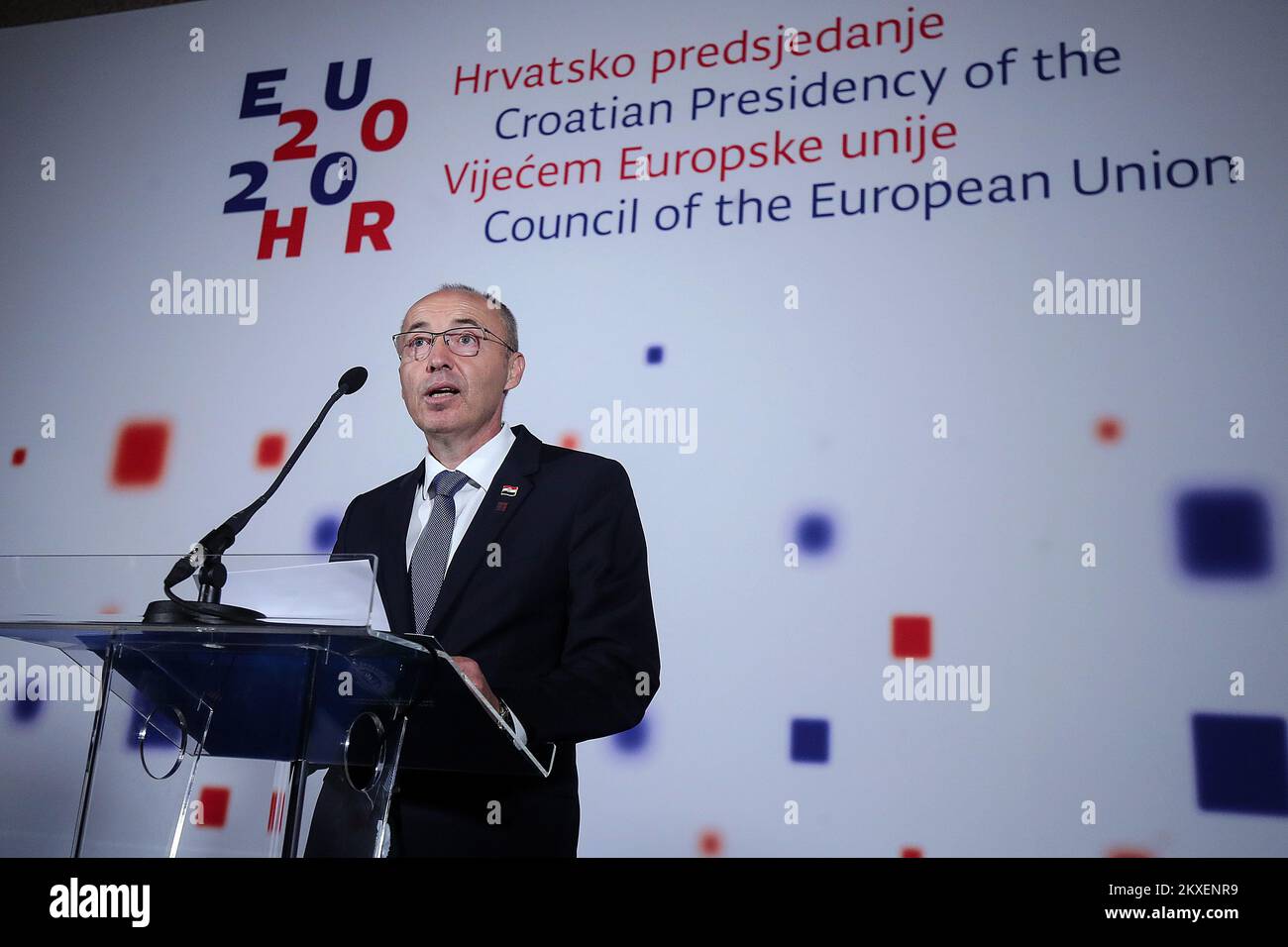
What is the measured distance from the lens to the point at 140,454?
309 cm

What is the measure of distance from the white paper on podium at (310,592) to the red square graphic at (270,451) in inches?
58.4

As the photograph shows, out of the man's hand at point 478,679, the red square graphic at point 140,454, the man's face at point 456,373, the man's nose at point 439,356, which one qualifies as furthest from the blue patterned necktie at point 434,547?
the red square graphic at point 140,454

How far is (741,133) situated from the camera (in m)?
2.94

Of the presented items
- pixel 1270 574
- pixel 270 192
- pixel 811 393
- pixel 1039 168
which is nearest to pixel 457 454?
pixel 811 393

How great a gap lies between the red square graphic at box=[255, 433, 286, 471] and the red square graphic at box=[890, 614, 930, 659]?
1.65 meters

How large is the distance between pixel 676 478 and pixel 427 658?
4.65 feet

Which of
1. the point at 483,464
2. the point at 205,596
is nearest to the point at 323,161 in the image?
the point at 483,464

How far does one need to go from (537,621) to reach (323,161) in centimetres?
184

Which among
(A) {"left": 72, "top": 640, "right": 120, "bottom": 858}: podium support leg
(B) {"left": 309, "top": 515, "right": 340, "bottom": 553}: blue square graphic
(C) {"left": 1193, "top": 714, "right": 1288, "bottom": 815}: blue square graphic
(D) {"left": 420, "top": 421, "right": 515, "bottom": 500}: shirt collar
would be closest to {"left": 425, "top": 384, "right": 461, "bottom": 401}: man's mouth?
(D) {"left": 420, "top": 421, "right": 515, "bottom": 500}: shirt collar

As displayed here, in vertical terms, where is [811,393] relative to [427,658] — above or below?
above

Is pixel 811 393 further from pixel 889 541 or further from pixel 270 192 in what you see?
pixel 270 192

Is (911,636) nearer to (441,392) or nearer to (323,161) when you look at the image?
(441,392)

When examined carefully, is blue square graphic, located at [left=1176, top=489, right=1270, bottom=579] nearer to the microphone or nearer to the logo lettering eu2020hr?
the microphone

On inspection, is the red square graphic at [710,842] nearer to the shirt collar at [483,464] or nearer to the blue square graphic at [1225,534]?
the shirt collar at [483,464]
